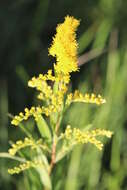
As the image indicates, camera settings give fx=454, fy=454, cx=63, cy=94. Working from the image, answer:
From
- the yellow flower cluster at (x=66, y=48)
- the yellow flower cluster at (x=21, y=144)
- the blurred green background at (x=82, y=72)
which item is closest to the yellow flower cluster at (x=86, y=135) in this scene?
the yellow flower cluster at (x=21, y=144)

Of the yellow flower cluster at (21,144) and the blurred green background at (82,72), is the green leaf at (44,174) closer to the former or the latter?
the yellow flower cluster at (21,144)

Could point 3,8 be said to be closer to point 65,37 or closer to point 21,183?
point 21,183

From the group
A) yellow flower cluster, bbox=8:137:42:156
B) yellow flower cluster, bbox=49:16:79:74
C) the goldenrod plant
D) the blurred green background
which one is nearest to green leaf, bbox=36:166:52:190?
the goldenrod plant

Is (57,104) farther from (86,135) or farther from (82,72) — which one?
(82,72)

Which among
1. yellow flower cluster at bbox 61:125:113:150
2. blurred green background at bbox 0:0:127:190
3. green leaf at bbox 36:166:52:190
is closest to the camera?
yellow flower cluster at bbox 61:125:113:150

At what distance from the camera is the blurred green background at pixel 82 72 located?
273 cm

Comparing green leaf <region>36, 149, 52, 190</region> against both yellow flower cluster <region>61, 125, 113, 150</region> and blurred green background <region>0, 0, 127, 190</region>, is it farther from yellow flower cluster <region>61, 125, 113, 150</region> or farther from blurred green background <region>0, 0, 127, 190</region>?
blurred green background <region>0, 0, 127, 190</region>

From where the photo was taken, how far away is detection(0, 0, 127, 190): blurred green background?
273 cm

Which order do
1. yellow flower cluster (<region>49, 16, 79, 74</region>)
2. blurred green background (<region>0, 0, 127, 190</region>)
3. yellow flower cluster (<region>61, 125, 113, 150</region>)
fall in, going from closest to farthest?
yellow flower cluster (<region>49, 16, 79, 74</region>), yellow flower cluster (<region>61, 125, 113, 150</region>), blurred green background (<region>0, 0, 127, 190</region>)

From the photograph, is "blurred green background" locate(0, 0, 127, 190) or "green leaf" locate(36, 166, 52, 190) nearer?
"green leaf" locate(36, 166, 52, 190)

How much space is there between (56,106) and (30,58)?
261 cm

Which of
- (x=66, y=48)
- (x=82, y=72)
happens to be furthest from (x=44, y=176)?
(x=82, y=72)

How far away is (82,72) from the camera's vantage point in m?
4.01

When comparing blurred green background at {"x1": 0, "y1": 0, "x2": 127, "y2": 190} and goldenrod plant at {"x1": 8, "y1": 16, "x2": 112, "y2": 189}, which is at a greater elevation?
blurred green background at {"x1": 0, "y1": 0, "x2": 127, "y2": 190}
